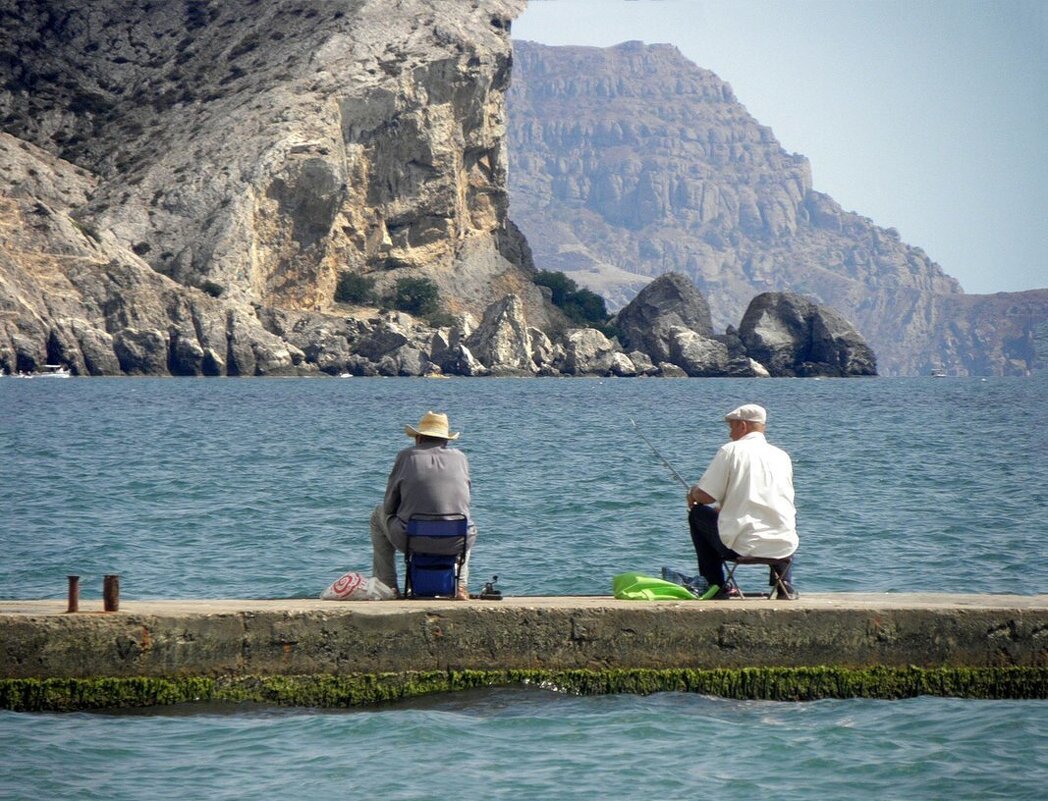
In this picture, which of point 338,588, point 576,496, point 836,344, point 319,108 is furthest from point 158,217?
point 338,588

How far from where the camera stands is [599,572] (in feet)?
59.2

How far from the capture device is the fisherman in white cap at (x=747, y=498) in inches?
421

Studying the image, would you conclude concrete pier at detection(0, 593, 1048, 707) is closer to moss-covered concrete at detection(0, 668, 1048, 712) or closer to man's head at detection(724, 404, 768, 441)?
moss-covered concrete at detection(0, 668, 1048, 712)

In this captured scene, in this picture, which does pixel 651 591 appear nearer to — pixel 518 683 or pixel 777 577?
pixel 777 577

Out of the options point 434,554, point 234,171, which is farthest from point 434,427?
point 234,171

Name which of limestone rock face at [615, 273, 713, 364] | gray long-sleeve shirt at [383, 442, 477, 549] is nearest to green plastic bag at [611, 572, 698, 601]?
gray long-sleeve shirt at [383, 442, 477, 549]

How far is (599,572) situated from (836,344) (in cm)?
13200

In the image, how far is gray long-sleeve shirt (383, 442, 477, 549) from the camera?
10.5m

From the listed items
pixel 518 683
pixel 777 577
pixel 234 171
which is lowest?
pixel 518 683

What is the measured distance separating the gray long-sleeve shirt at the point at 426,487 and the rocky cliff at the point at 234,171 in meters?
89.5

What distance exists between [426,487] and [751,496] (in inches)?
90.4

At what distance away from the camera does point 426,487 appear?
10547 mm

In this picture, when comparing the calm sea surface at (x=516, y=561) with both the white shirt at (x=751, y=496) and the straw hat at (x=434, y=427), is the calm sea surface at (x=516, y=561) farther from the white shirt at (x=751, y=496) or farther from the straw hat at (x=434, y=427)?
the straw hat at (x=434, y=427)

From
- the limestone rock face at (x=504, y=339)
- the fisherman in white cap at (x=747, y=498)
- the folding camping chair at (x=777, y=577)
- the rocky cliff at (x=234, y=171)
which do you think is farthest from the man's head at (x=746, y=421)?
the limestone rock face at (x=504, y=339)
